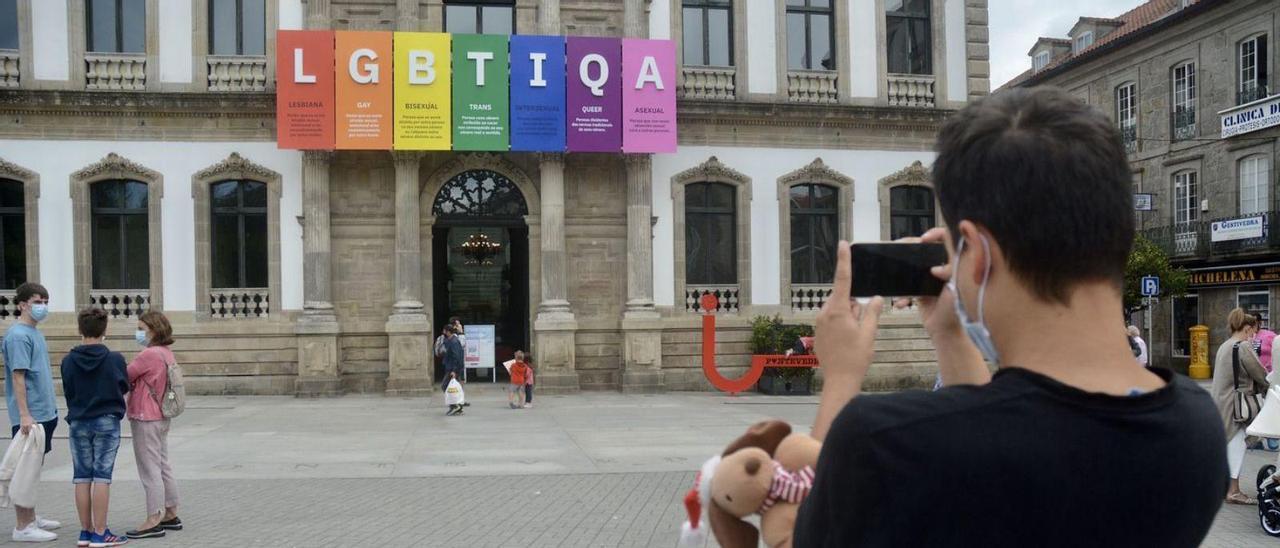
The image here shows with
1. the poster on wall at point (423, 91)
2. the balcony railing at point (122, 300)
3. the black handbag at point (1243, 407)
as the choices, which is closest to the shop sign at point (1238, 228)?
the poster on wall at point (423, 91)

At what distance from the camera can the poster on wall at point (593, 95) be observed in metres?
22.2

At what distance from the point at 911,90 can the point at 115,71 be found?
17.9 m

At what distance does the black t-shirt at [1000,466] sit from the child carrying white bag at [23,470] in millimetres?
8270

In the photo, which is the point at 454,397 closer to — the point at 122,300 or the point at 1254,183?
the point at 122,300

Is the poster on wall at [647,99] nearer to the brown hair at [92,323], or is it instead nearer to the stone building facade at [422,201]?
the stone building facade at [422,201]

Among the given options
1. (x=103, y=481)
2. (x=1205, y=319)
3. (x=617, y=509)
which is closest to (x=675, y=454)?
(x=617, y=509)

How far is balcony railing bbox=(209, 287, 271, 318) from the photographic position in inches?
862

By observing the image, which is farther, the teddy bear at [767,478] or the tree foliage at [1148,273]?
the tree foliage at [1148,273]

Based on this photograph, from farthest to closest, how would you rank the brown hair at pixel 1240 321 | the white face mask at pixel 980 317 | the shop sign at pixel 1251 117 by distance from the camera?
the shop sign at pixel 1251 117 < the brown hair at pixel 1240 321 < the white face mask at pixel 980 317

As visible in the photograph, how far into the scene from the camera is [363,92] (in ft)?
70.7

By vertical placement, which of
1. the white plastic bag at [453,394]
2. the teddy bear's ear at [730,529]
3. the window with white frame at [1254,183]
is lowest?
the white plastic bag at [453,394]

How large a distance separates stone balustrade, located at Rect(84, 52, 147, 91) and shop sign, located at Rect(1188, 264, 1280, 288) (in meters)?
30.4

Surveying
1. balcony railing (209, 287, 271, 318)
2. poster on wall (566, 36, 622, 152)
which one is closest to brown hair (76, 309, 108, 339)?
balcony railing (209, 287, 271, 318)

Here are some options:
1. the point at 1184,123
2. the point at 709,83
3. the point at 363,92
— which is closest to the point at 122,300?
the point at 363,92
